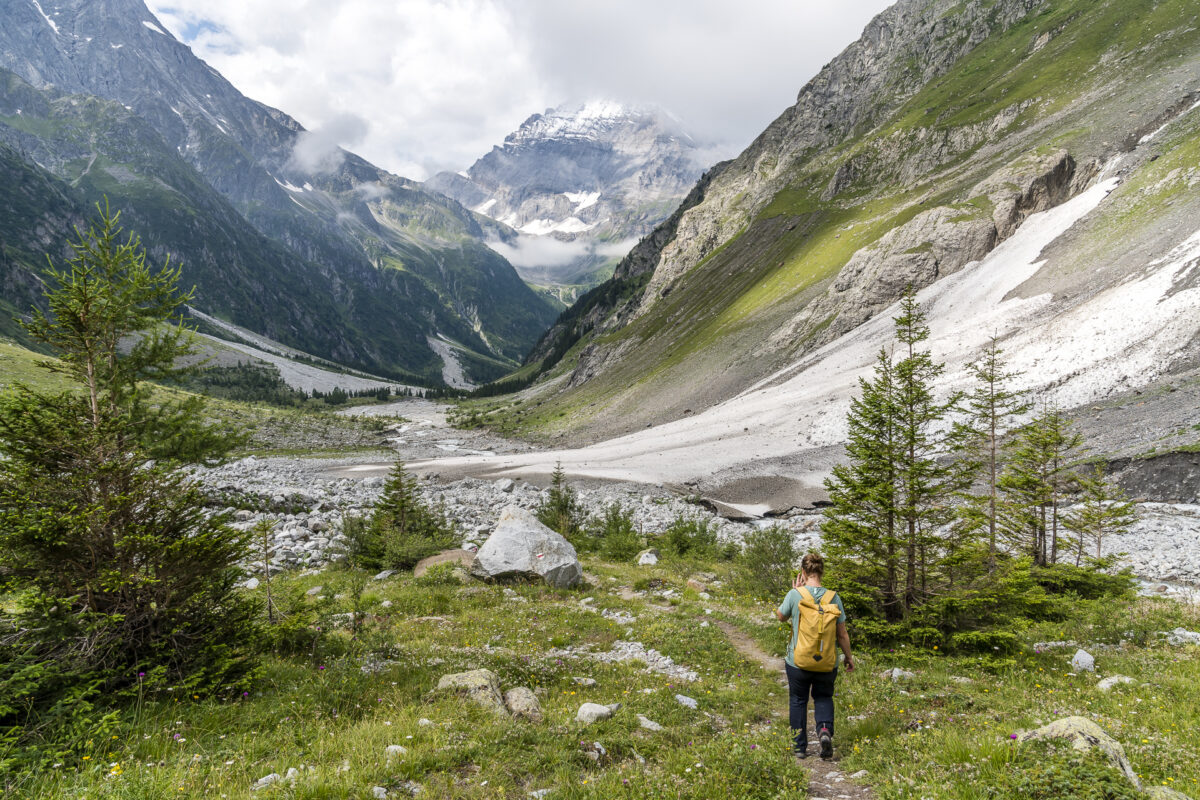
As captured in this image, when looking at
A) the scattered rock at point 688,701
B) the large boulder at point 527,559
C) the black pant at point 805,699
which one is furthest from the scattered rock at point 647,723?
the large boulder at point 527,559

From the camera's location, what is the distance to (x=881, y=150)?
111 meters

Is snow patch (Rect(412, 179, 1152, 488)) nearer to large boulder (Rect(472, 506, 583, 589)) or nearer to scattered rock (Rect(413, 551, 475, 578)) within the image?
scattered rock (Rect(413, 551, 475, 578))

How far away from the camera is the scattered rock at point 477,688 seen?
844 cm

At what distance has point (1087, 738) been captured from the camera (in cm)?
527

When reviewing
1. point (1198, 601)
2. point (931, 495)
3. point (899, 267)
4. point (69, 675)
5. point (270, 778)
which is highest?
point (899, 267)

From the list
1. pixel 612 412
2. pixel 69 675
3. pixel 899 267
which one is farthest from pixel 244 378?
pixel 69 675

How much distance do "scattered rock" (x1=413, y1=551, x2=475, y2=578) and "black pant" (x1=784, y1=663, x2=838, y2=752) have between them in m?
14.6

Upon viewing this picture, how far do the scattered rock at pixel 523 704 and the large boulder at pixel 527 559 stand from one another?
9.92 meters

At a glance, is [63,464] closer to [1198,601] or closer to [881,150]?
[1198,601]

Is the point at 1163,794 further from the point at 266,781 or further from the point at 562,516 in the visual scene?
the point at 562,516

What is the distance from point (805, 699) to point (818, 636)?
1066mm

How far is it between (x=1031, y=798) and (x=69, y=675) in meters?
11.0

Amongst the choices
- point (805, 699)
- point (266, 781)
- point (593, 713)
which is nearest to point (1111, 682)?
point (805, 699)

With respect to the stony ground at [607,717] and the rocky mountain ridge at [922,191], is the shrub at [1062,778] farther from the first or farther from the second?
the rocky mountain ridge at [922,191]
